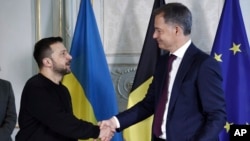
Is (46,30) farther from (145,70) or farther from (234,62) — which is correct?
(234,62)

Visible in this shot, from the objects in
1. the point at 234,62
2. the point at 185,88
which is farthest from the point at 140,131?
the point at 185,88

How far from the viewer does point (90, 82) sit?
2.78 metres

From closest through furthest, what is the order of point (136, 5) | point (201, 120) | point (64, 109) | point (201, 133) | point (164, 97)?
1. point (201, 133)
2. point (201, 120)
3. point (164, 97)
4. point (64, 109)
5. point (136, 5)

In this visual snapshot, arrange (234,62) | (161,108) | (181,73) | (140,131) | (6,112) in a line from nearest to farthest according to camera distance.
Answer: (181,73) < (161,108) < (6,112) < (234,62) < (140,131)

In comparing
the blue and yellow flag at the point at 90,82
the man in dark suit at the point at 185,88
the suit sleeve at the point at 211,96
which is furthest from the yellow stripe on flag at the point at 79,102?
the suit sleeve at the point at 211,96

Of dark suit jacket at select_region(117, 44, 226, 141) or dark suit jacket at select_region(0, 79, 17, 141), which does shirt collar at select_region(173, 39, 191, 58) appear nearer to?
dark suit jacket at select_region(117, 44, 226, 141)

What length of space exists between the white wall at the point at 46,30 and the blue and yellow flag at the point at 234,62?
1.13 feet

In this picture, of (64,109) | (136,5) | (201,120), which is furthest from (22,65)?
(201,120)

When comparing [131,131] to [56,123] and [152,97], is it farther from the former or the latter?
[56,123]

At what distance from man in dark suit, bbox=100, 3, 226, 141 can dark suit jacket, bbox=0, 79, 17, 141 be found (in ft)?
3.24

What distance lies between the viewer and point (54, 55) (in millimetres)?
2162

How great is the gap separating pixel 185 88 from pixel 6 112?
4.15ft

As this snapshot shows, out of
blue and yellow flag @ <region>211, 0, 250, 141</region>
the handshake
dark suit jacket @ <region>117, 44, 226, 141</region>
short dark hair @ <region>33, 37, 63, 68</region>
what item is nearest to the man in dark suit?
dark suit jacket @ <region>117, 44, 226, 141</region>

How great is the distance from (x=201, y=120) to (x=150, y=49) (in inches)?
42.8
